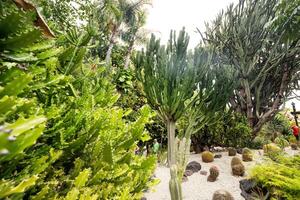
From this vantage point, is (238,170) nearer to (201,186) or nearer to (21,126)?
(201,186)

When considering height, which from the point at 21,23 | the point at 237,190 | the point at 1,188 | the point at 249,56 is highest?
the point at 249,56

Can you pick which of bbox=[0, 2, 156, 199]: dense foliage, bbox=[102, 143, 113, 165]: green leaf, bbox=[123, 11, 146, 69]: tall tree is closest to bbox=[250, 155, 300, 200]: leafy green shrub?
bbox=[0, 2, 156, 199]: dense foliage

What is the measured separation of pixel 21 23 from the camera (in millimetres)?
1091

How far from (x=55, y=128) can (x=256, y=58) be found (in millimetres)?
9935

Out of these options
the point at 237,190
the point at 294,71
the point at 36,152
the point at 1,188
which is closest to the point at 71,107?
the point at 36,152

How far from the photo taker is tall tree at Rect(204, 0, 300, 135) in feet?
32.5

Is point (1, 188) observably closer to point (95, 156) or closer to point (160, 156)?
point (95, 156)

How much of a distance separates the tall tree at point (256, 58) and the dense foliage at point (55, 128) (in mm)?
8534

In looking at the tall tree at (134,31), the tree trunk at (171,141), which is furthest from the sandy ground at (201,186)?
the tall tree at (134,31)

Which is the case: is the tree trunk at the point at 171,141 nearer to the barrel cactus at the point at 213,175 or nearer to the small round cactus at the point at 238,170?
the barrel cactus at the point at 213,175

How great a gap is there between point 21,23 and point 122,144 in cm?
124

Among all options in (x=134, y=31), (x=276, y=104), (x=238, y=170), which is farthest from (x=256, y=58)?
(x=134, y=31)

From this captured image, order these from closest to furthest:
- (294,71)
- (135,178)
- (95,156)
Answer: (95,156) → (135,178) → (294,71)

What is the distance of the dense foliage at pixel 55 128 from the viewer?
1058mm
